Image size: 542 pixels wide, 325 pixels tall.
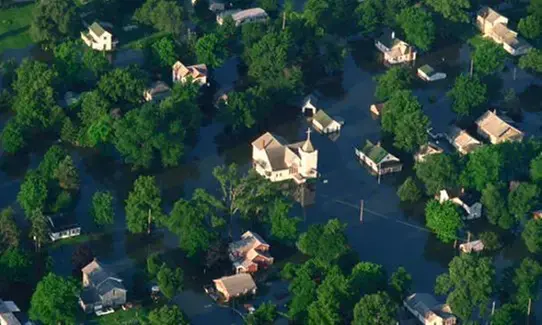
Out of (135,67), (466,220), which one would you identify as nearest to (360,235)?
(466,220)

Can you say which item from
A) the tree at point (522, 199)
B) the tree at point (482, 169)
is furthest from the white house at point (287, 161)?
the tree at point (522, 199)

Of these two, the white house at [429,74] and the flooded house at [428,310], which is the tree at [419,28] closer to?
the white house at [429,74]

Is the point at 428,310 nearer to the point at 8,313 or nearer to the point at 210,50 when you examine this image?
the point at 8,313

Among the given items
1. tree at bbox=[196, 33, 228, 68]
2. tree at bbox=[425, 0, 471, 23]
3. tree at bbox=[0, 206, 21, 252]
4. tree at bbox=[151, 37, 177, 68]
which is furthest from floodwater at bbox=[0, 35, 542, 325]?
tree at bbox=[425, 0, 471, 23]

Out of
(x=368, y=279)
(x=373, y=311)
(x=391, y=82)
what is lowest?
(x=391, y=82)

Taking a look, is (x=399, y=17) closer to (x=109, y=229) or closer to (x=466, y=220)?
(x=466, y=220)

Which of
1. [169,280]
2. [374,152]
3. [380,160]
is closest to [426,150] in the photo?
[380,160]

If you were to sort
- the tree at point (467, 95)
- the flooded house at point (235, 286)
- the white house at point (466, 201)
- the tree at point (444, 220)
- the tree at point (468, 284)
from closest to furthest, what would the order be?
1. the tree at point (468, 284)
2. the flooded house at point (235, 286)
3. the tree at point (444, 220)
4. the white house at point (466, 201)
5. the tree at point (467, 95)
